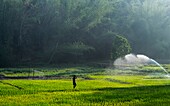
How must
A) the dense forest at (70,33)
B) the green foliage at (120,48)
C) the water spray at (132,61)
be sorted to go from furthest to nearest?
the dense forest at (70,33)
the water spray at (132,61)
the green foliage at (120,48)

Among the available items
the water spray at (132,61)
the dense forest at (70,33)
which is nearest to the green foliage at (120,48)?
the dense forest at (70,33)

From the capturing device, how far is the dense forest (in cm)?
5775

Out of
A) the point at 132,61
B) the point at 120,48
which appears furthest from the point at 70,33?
the point at 132,61

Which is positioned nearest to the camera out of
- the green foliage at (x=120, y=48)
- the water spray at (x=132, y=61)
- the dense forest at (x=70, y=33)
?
the green foliage at (x=120, y=48)

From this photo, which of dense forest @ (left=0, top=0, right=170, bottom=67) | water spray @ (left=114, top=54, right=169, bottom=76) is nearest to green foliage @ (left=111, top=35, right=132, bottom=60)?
dense forest @ (left=0, top=0, right=170, bottom=67)

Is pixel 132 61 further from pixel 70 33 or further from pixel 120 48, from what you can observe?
pixel 70 33

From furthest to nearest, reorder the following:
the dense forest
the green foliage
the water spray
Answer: the dense forest, the water spray, the green foliage

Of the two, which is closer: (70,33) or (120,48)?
(120,48)

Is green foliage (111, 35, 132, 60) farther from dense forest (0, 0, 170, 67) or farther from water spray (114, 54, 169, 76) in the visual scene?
water spray (114, 54, 169, 76)

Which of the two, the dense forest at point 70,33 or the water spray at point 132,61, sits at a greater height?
the dense forest at point 70,33

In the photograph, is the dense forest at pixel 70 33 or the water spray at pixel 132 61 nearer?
the water spray at pixel 132 61

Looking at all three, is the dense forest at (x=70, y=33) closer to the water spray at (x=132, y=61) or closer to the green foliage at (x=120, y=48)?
the green foliage at (x=120, y=48)

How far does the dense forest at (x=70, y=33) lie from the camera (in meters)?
57.8

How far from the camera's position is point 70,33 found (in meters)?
64.2
